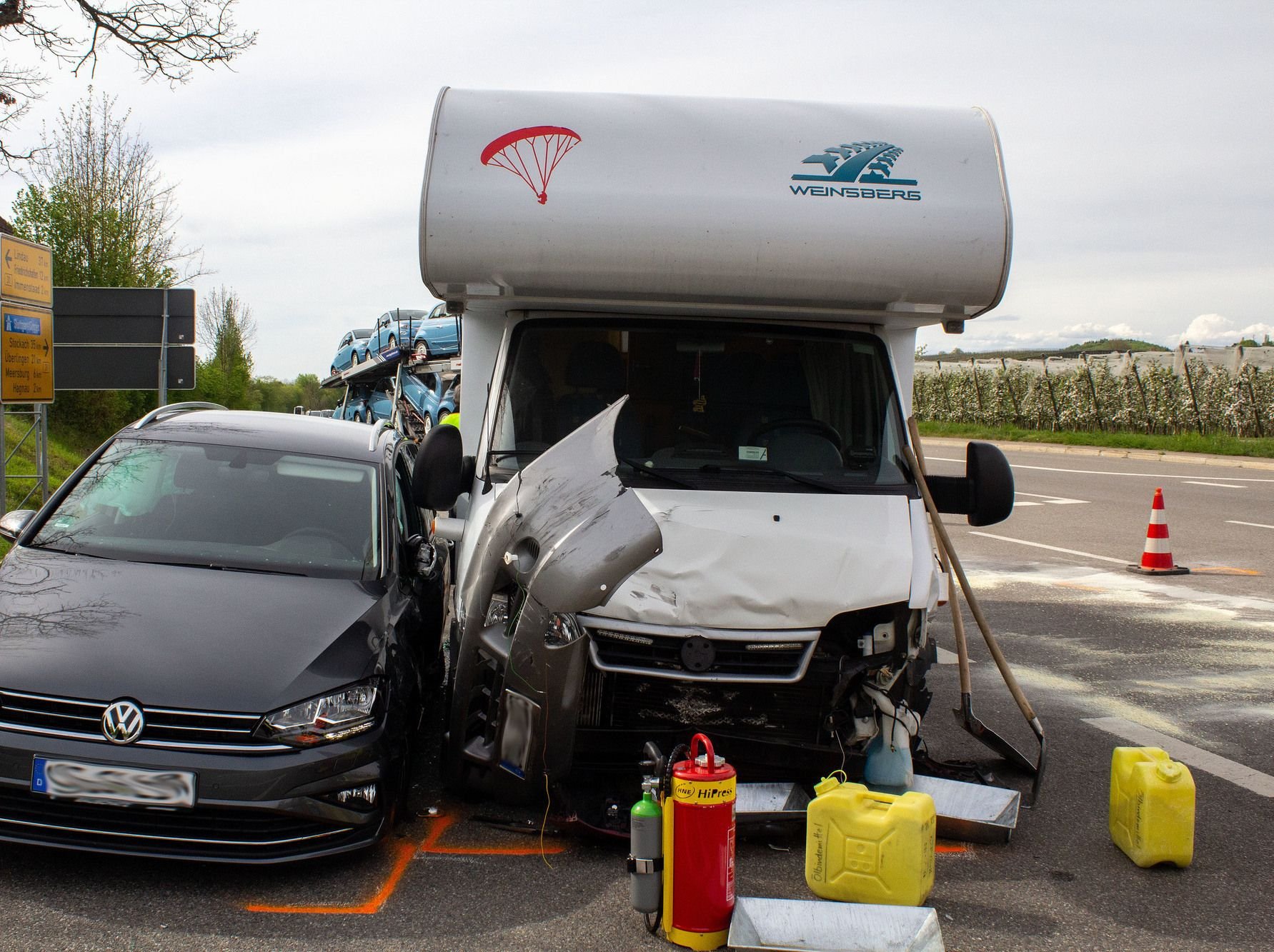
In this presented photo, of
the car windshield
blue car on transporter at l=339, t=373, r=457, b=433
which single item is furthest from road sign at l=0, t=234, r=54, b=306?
the car windshield

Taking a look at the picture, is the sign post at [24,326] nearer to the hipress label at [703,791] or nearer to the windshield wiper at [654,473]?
the windshield wiper at [654,473]

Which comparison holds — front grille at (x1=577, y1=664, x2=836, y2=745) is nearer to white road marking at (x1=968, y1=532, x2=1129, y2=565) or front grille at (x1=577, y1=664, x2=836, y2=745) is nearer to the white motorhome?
the white motorhome

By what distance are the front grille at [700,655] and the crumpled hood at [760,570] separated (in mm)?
37

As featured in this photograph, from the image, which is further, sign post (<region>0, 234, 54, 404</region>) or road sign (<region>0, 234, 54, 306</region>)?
sign post (<region>0, 234, 54, 404</region>)

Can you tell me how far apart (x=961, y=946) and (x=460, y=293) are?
3318 mm

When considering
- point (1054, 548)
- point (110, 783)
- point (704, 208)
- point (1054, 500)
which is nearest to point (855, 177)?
point (704, 208)

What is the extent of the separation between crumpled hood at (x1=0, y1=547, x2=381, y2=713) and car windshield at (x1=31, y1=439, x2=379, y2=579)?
174mm

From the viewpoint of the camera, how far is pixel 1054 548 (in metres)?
14.3

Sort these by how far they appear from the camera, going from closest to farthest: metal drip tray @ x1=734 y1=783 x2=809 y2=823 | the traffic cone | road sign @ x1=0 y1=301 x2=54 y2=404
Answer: metal drip tray @ x1=734 y1=783 x2=809 y2=823, road sign @ x1=0 y1=301 x2=54 y2=404, the traffic cone

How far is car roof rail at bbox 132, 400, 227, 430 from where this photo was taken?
6.43 meters

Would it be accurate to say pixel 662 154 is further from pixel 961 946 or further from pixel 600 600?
pixel 961 946

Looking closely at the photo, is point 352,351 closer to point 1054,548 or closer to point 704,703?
point 1054,548

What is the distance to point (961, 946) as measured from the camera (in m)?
3.91

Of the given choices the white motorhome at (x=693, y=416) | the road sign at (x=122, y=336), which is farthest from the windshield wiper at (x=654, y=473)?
the road sign at (x=122, y=336)
